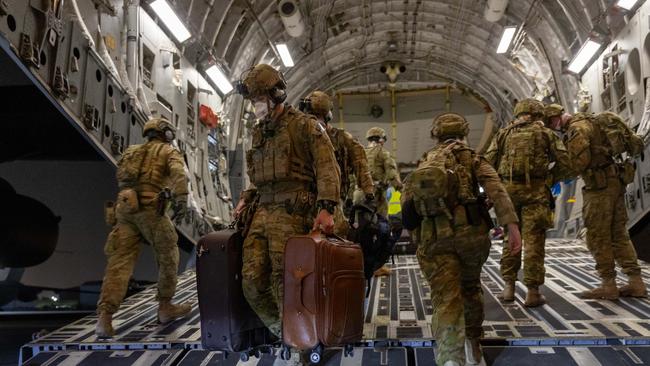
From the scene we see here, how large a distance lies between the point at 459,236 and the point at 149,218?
2577mm

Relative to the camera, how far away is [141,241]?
4.27 metres

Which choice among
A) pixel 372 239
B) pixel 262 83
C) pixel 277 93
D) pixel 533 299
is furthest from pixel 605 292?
pixel 262 83

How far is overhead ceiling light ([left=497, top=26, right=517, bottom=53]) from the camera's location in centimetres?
1046

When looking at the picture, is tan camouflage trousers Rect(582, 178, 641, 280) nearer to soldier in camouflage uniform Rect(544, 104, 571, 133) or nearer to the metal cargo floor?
the metal cargo floor

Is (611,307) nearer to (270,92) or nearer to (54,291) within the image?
(270,92)

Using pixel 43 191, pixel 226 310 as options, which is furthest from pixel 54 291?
pixel 226 310

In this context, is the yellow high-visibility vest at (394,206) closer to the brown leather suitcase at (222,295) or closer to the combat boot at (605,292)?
the combat boot at (605,292)

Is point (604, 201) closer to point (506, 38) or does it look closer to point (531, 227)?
point (531, 227)

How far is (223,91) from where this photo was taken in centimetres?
1004

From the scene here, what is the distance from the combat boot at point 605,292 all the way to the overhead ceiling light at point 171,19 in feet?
20.7

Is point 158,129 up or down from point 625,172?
up

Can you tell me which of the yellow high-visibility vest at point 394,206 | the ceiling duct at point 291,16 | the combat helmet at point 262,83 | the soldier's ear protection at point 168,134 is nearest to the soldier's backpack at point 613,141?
the combat helmet at point 262,83

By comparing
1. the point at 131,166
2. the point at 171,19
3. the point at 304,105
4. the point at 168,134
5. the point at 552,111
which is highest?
the point at 171,19

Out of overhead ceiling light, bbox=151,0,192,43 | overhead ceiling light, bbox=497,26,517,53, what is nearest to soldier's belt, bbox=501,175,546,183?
overhead ceiling light, bbox=151,0,192,43
